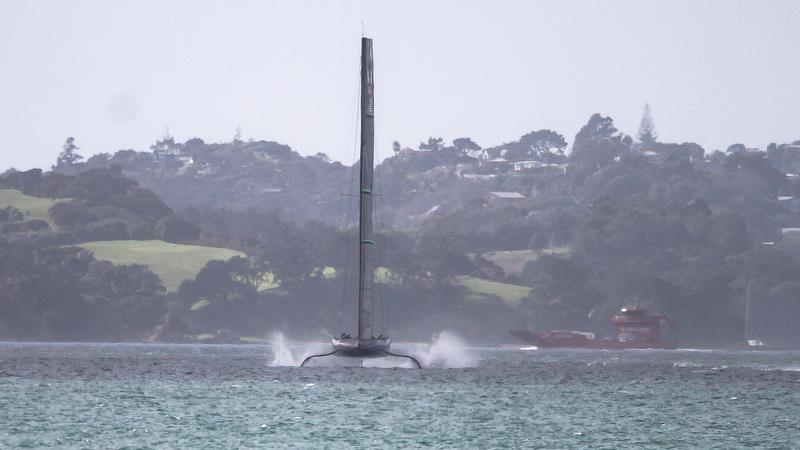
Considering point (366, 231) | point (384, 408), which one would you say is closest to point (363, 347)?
point (366, 231)

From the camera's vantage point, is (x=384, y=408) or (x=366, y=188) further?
(x=366, y=188)

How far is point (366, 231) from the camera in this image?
314 feet

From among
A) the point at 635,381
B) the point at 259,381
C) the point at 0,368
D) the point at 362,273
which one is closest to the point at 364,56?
the point at 362,273

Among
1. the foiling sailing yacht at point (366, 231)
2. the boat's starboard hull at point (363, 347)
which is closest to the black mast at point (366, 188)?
the foiling sailing yacht at point (366, 231)

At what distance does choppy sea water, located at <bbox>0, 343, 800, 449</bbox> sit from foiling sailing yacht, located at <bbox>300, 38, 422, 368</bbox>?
2199 millimetres

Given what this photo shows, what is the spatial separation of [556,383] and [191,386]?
2234 centimetres

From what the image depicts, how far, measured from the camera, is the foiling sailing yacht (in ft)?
306

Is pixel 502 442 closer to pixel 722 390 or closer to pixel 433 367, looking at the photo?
pixel 722 390

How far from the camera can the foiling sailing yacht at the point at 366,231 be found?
9312 centimetres

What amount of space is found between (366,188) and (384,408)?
81.9 ft

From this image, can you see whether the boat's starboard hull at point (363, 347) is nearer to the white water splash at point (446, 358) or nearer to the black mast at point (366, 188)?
the black mast at point (366, 188)

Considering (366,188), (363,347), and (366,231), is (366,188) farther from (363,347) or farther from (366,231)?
(363,347)

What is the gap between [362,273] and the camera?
9444 centimetres

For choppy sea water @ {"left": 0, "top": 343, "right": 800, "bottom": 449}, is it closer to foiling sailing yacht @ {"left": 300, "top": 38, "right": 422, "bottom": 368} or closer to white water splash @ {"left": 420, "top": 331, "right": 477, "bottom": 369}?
foiling sailing yacht @ {"left": 300, "top": 38, "right": 422, "bottom": 368}
